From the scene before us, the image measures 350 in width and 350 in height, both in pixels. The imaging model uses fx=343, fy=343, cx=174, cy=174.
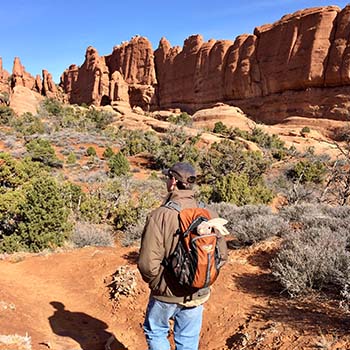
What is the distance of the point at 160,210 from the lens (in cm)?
264

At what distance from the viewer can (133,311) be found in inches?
206

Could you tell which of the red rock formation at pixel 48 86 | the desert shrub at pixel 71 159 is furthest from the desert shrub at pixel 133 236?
the red rock formation at pixel 48 86

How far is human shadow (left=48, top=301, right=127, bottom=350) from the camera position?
437 cm

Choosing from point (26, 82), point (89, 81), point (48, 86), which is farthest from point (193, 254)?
point (48, 86)

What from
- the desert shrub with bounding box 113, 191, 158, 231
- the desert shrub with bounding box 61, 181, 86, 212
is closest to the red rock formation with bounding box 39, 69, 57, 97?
the desert shrub with bounding box 61, 181, 86, 212

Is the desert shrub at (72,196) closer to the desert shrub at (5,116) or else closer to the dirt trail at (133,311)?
the dirt trail at (133,311)

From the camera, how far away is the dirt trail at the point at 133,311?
3748 millimetres

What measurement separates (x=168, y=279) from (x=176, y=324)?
0.49m

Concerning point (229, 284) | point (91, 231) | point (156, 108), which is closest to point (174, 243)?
point (229, 284)

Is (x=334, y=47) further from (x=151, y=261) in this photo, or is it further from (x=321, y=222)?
(x=151, y=261)

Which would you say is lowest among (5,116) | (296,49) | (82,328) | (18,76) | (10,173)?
(82,328)

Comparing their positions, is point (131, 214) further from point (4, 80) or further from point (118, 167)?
point (4, 80)

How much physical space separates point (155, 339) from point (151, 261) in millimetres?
732

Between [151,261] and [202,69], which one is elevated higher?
[202,69]
